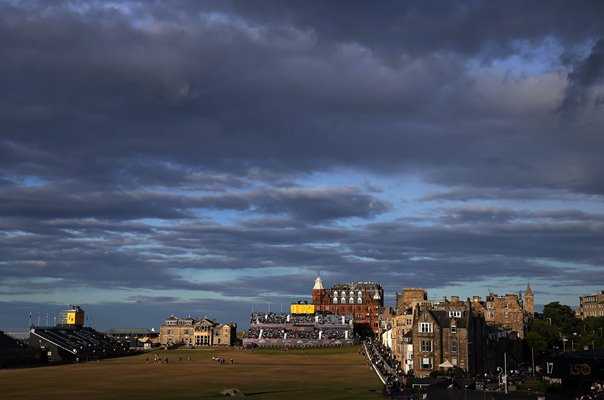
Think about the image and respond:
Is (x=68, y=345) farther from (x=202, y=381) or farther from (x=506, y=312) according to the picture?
(x=506, y=312)

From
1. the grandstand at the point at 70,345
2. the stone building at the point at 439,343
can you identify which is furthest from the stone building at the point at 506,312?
the grandstand at the point at 70,345

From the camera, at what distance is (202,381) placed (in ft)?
331

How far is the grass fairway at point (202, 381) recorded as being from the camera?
262 ft

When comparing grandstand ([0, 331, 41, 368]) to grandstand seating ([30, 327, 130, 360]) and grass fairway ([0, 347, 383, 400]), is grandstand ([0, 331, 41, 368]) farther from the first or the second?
grass fairway ([0, 347, 383, 400])

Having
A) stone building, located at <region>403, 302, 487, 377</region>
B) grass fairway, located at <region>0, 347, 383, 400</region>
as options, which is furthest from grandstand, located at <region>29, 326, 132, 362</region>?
stone building, located at <region>403, 302, 487, 377</region>

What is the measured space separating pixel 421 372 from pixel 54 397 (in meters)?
51.0

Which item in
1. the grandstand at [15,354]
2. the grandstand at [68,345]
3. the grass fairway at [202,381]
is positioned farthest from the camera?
the grandstand at [68,345]

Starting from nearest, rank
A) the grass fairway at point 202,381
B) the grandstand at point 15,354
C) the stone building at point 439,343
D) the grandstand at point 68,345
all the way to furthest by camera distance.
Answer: the grass fairway at point 202,381 < the stone building at point 439,343 < the grandstand at point 15,354 < the grandstand at point 68,345

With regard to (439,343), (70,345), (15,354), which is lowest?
(15,354)

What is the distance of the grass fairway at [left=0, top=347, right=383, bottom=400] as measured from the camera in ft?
262

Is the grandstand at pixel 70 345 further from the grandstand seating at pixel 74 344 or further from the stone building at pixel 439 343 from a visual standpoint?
the stone building at pixel 439 343

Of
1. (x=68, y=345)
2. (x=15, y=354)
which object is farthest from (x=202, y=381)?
(x=68, y=345)

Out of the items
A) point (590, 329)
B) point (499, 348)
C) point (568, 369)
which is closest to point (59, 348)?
point (499, 348)

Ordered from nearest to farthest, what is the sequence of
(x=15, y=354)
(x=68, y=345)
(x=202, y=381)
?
(x=202, y=381)
(x=15, y=354)
(x=68, y=345)
